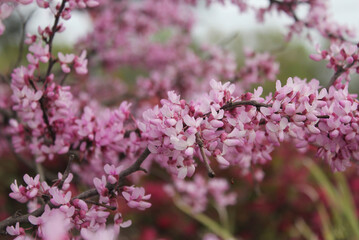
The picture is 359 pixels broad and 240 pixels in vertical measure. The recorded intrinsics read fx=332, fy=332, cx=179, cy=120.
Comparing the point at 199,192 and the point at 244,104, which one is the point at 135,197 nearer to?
the point at 244,104

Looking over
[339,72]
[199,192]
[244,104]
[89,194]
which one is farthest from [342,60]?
[199,192]

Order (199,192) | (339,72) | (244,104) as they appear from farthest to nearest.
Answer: (199,192)
(339,72)
(244,104)

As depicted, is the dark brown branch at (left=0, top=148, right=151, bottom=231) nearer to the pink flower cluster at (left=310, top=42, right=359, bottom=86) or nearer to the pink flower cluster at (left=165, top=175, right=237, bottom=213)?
the pink flower cluster at (left=310, top=42, right=359, bottom=86)

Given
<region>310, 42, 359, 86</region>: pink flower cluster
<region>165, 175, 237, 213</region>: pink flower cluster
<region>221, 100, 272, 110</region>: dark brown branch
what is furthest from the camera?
<region>165, 175, 237, 213</region>: pink flower cluster

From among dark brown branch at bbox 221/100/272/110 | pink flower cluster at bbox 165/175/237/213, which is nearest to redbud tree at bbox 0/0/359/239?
dark brown branch at bbox 221/100/272/110

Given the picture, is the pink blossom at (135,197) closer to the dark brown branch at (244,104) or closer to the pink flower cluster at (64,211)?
the pink flower cluster at (64,211)

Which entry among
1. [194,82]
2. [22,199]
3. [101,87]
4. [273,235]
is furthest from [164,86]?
[101,87]

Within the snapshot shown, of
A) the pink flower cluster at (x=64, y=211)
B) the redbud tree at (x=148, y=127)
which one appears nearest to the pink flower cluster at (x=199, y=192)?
the redbud tree at (x=148, y=127)

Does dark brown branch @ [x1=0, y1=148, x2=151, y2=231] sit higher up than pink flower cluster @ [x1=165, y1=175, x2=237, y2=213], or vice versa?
dark brown branch @ [x1=0, y1=148, x2=151, y2=231]

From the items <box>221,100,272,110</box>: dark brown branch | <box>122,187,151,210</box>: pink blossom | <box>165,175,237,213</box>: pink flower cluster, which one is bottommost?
<box>165,175,237,213</box>: pink flower cluster

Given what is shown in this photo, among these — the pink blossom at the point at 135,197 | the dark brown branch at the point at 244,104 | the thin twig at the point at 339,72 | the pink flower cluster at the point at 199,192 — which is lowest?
the pink flower cluster at the point at 199,192

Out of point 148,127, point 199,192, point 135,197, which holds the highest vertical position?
point 148,127

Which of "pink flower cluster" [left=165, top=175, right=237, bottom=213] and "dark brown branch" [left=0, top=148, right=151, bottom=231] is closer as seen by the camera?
"dark brown branch" [left=0, top=148, right=151, bottom=231]
